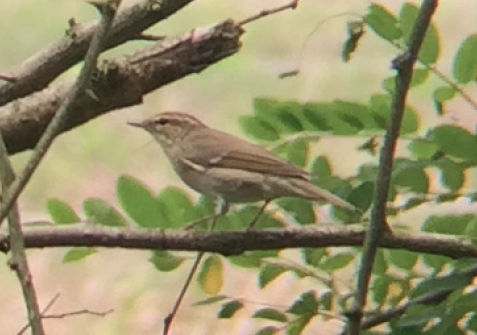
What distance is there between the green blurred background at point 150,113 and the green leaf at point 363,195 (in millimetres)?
857

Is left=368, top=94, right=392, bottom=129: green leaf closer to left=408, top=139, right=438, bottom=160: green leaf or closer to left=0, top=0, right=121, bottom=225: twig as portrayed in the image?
left=408, top=139, right=438, bottom=160: green leaf

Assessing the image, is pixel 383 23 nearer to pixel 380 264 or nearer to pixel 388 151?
pixel 380 264

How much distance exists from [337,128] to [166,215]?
0.18 meters

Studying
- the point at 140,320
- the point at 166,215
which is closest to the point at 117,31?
the point at 166,215

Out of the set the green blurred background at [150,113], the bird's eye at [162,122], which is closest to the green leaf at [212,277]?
the bird's eye at [162,122]

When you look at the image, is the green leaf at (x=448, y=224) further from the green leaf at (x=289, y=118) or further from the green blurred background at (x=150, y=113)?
the green blurred background at (x=150, y=113)

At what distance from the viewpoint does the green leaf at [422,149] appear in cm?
110

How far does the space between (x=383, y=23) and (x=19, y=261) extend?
497mm

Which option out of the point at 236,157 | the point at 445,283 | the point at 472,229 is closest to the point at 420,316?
the point at 445,283

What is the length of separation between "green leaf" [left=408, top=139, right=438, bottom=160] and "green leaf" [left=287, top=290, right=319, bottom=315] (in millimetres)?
163

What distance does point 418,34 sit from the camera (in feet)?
2.15

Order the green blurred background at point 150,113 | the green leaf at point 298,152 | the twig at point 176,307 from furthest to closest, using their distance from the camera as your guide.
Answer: the green blurred background at point 150,113
the green leaf at point 298,152
the twig at point 176,307

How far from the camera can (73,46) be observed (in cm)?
114

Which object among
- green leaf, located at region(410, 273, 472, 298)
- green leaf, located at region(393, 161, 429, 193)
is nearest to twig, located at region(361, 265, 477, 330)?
green leaf, located at region(410, 273, 472, 298)
